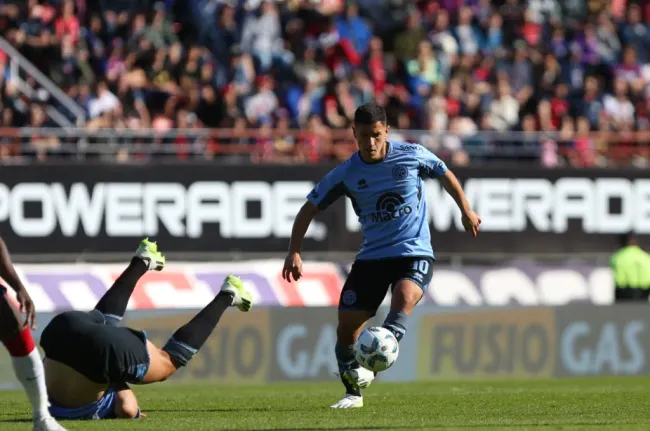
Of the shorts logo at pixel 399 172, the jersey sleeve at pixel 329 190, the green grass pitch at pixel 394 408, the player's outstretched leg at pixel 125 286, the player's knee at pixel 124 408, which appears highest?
the shorts logo at pixel 399 172

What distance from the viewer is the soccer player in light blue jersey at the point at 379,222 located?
35.3 ft

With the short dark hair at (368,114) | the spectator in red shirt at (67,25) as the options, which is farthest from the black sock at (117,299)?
the spectator in red shirt at (67,25)

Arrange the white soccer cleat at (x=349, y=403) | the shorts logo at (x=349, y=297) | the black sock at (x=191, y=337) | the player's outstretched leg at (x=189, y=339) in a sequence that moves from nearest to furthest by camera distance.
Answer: the player's outstretched leg at (x=189, y=339) → the black sock at (x=191, y=337) → the shorts logo at (x=349, y=297) → the white soccer cleat at (x=349, y=403)

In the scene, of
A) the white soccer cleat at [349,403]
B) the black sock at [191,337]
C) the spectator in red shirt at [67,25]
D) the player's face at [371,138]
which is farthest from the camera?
the spectator in red shirt at [67,25]

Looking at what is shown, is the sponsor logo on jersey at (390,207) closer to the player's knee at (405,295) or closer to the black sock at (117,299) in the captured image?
the player's knee at (405,295)

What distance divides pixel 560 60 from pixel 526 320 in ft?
24.9

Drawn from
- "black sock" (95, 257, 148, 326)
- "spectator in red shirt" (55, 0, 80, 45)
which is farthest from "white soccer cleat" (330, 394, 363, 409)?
"spectator in red shirt" (55, 0, 80, 45)

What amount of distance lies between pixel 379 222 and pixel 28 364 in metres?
3.71

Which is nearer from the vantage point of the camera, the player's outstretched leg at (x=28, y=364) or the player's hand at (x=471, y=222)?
the player's outstretched leg at (x=28, y=364)

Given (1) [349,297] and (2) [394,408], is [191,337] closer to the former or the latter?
(1) [349,297]

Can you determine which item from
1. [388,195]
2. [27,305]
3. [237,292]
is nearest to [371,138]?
[388,195]

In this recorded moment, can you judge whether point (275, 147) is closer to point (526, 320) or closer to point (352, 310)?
point (526, 320)

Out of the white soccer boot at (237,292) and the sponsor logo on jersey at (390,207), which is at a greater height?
the sponsor logo on jersey at (390,207)

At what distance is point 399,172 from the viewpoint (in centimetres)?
1083
